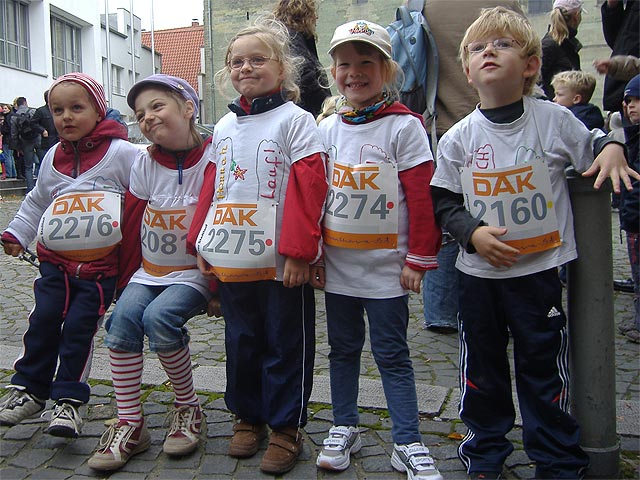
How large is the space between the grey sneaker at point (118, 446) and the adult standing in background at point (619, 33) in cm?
383

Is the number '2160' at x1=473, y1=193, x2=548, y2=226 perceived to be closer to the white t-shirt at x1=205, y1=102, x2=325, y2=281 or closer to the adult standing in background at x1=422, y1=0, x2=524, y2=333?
the white t-shirt at x1=205, y1=102, x2=325, y2=281

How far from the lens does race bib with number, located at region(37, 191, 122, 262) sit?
117 inches

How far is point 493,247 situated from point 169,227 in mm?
1403

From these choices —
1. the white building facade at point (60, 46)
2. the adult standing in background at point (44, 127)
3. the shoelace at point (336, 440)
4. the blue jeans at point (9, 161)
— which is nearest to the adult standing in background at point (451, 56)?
the shoelace at point (336, 440)

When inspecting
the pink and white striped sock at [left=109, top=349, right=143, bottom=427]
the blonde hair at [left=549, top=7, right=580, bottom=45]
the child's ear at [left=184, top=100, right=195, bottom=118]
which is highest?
the blonde hair at [left=549, top=7, right=580, bottom=45]

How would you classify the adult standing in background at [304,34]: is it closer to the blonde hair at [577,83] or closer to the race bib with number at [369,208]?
the race bib with number at [369,208]

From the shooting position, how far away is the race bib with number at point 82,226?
9.78 feet

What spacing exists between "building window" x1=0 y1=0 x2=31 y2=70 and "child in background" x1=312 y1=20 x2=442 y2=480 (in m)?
22.8

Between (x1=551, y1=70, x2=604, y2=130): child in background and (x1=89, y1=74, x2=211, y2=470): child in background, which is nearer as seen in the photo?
(x1=89, y1=74, x2=211, y2=470): child in background

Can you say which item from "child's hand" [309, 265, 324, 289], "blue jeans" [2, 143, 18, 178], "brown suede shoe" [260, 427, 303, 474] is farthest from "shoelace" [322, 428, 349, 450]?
"blue jeans" [2, 143, 18, 178]

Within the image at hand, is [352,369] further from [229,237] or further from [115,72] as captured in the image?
[115,72]

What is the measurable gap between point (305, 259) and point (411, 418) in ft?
2.50

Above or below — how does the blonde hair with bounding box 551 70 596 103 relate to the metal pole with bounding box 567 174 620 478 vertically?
above

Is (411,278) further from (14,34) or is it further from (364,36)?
(14,34)
